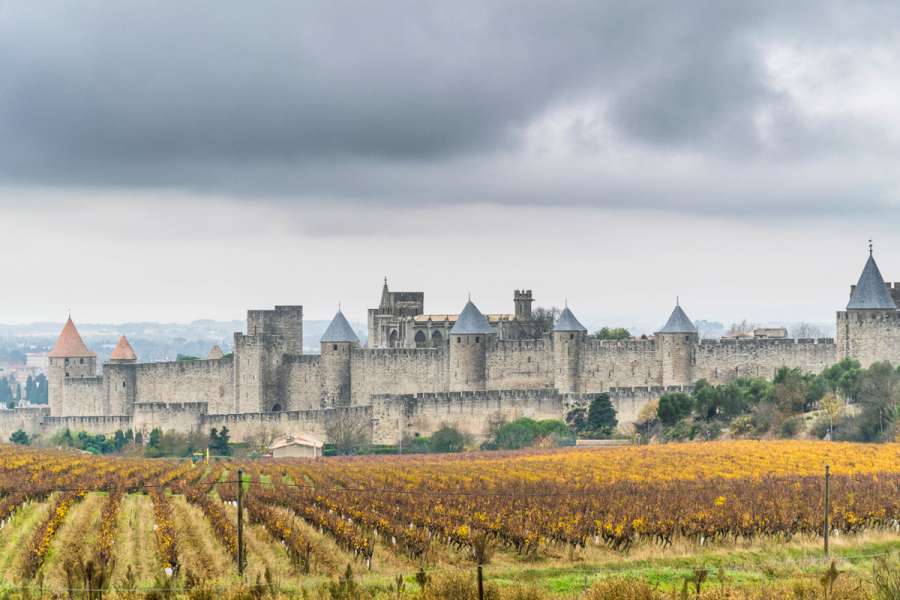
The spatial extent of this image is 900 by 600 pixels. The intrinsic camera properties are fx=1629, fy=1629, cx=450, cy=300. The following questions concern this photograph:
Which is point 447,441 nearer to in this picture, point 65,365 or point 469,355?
point 469,355

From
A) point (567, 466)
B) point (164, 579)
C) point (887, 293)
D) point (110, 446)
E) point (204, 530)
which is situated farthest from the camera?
point (110, 446)

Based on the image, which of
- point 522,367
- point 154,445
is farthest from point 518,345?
point 154,445

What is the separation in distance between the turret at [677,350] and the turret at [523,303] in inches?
425

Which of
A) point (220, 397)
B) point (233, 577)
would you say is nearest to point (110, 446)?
point (220, 397)

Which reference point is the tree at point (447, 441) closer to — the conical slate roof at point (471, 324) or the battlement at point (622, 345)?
the conical slate roof at point (471, 324)

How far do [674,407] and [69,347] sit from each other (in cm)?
2668

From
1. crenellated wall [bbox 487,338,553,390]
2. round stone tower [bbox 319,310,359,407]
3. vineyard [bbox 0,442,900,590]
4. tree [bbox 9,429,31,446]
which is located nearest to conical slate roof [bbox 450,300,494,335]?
crenellated wall [bbox 487,338,553,390]

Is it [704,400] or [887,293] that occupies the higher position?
[887,293]

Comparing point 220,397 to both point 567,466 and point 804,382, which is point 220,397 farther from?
point 567,466

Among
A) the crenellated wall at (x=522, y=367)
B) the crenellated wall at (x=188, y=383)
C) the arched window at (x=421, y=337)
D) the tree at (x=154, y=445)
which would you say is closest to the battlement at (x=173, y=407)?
the tree at (x=154, y=445)

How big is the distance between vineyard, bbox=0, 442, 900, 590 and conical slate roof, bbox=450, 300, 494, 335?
60.0 feet

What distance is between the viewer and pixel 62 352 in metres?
61.8

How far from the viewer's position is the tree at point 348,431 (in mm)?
48531

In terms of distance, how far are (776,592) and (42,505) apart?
1373 centimetres
